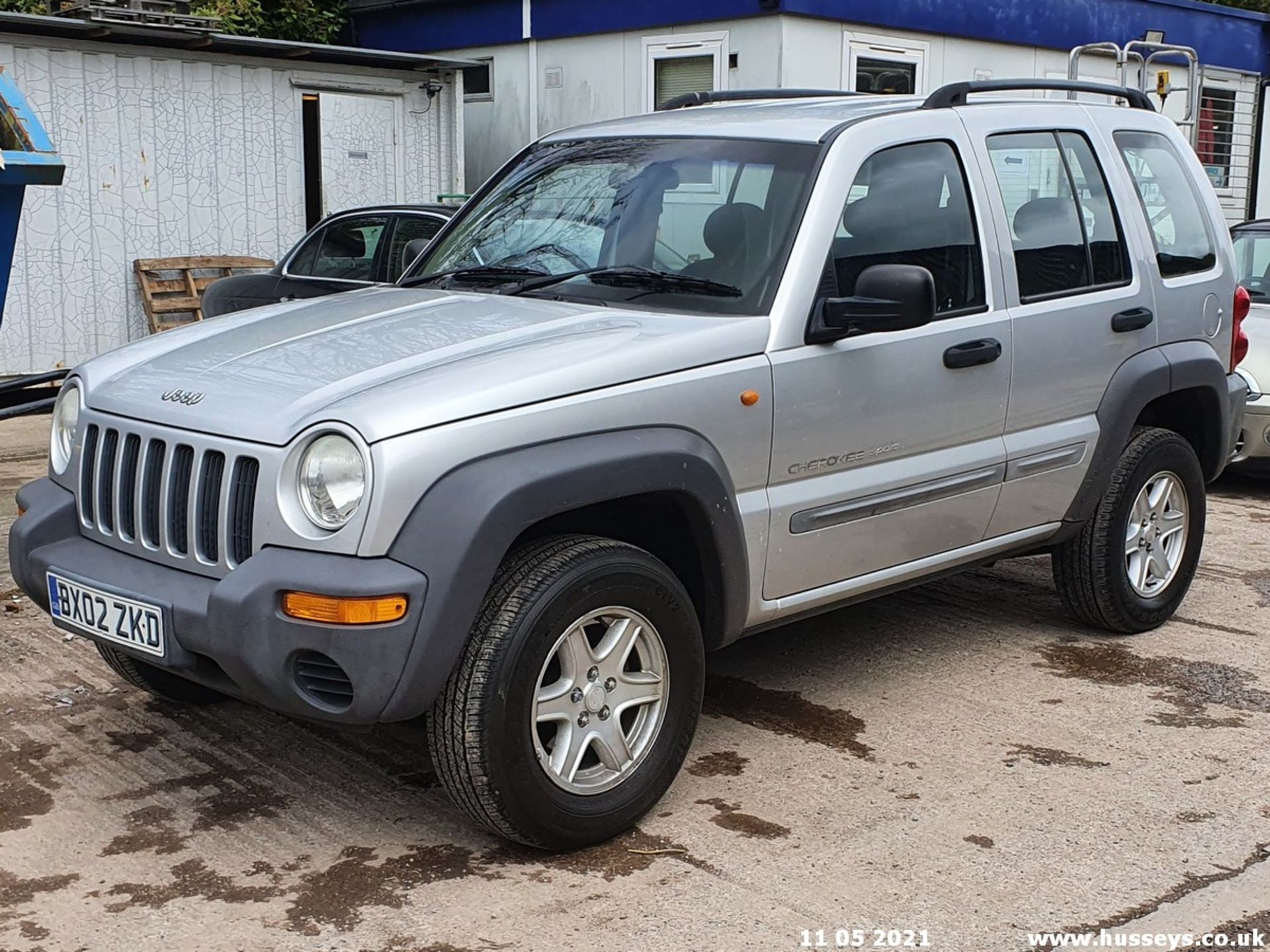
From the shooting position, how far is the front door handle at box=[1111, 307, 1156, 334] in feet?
17.1

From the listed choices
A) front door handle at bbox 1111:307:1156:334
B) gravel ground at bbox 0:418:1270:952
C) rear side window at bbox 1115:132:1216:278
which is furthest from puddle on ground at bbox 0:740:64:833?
rear side window at bbox 1115:132:1216:278

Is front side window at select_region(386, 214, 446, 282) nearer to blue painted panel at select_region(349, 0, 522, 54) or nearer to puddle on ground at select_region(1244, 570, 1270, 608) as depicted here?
puddle on ground at select_region(1244, 570, 1270, 608)

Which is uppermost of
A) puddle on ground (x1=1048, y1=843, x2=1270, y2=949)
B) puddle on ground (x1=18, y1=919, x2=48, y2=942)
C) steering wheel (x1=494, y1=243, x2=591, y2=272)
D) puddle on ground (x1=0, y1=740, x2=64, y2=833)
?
steering wheel (x1=494, y1=243, x2=591, y2=272)

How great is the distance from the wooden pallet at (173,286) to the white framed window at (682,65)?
4.18m

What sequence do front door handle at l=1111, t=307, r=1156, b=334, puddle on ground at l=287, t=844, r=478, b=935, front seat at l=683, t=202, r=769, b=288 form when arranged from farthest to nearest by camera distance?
front door handle at l=1111, t=307, r=1156, b=334 → front seat at l=683, t=202, r=769, b=288 → puddle on ground at l=287, t=844, r=478, b=935

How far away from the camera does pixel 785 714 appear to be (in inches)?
190

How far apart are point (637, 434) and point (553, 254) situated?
1.11 m

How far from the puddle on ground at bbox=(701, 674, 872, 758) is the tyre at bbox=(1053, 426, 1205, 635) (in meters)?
1.23

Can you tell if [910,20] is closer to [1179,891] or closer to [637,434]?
[637,434]

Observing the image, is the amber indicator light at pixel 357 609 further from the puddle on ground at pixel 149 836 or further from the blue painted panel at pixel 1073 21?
the blue painted panel at pixel 1073 21

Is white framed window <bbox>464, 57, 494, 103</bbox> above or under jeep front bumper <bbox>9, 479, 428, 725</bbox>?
above

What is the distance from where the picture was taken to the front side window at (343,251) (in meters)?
10.2

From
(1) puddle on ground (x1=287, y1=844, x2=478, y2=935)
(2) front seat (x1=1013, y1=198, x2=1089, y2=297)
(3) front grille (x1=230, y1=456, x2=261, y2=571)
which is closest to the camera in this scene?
(1) puddle on ground (x1=287, y1=844, x2=478, y2=935)

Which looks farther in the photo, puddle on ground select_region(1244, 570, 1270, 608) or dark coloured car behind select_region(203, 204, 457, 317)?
dark coloured car behind select_region(203, 204, 457, 317)
